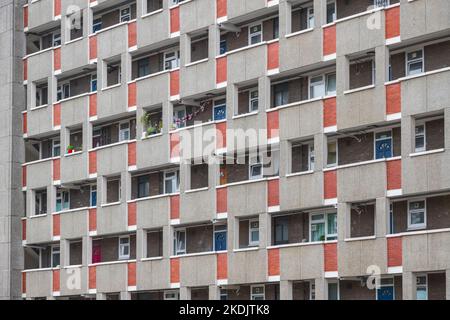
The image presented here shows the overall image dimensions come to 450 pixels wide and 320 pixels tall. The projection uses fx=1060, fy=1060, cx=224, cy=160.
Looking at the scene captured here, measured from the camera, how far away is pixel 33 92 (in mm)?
55062

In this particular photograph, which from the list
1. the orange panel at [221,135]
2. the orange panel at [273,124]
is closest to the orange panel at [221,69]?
the orange panel at [221,135]

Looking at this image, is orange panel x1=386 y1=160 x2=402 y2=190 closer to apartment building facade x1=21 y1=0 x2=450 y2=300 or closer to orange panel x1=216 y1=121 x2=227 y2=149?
apartment building facade x1=21 y1=0 x2=450 y2=300

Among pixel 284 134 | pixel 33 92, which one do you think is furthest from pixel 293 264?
pixel 33 92

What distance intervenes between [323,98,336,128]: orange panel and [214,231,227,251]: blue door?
776 centimetres

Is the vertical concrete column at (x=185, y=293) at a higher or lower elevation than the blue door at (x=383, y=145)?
lower

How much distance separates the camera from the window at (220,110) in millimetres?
45500

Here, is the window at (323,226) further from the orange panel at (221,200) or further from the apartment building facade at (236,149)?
the orange panel at (221,200)

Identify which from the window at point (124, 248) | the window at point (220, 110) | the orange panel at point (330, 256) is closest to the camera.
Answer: the orange panel at point (330, 256)

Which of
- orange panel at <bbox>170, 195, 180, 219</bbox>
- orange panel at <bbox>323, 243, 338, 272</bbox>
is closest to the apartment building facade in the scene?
orange panel at <bbox>323, 243, 338, 272</bbox>

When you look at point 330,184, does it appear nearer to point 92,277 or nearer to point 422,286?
point 422,286

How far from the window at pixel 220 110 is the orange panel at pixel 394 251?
1147 cm

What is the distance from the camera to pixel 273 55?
42094mm

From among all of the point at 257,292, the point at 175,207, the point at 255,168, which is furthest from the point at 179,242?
the point at 255,168
